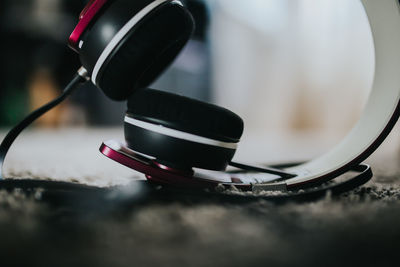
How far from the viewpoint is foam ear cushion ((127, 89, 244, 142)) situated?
0.43 metres

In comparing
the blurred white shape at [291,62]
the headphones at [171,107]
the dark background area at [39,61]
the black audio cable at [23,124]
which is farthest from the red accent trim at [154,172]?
the dark background area at [39,61]

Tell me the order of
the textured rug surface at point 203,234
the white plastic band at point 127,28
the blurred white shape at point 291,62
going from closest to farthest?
the textured rug surface at point 203,234 < the white plastic band at point 127,28 < the blurred white shape at point 291,62

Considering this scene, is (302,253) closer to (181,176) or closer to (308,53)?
(181,176)

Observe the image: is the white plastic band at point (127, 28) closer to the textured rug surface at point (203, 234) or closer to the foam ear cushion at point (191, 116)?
the foam ear cushion at point (191, 116)

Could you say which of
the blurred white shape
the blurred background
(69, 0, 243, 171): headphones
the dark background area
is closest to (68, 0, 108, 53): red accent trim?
(69, 0, 243, 171): headphones

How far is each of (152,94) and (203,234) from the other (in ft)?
0.70

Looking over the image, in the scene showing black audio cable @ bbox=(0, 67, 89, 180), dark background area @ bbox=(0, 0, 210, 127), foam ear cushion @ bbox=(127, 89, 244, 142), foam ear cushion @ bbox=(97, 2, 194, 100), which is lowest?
dark background area @ bbox=(0, 0, 210, 127)

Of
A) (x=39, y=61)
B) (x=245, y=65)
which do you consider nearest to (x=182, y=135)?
(x=39, y=61)

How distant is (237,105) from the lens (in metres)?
3.43

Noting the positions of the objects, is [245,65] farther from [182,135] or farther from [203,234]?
[203,234]

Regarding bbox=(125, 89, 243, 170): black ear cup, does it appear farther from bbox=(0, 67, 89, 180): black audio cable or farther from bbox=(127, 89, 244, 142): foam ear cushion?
bbox=(0, 67, 89, 180): black audio cable

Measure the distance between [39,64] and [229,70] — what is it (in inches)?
70.0

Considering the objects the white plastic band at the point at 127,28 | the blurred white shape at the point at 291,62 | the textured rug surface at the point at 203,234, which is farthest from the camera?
the blurred white shape at the point at 291,62

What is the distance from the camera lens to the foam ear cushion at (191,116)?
0.43 meters
